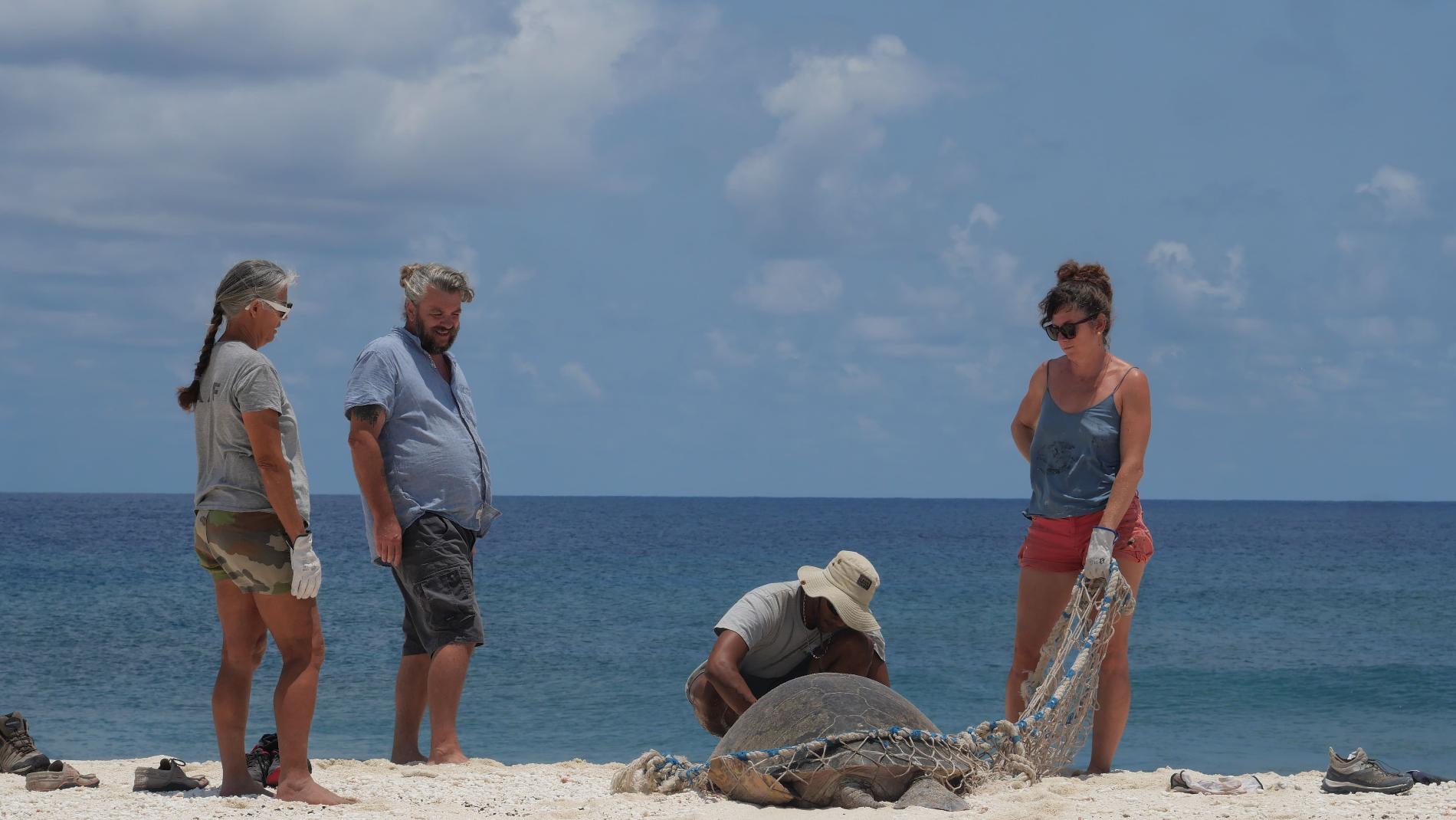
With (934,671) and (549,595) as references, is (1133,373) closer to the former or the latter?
(934,671)

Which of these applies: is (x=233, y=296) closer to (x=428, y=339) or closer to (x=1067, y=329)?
(x=428, y=339)

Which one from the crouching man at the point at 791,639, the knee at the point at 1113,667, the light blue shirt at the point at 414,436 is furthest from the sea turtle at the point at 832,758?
the light blue shirt at the point at 414,436

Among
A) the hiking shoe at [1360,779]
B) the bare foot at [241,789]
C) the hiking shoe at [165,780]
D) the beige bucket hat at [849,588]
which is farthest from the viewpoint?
the beige bucket hat at [849,588]

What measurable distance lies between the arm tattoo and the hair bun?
2.83 metres

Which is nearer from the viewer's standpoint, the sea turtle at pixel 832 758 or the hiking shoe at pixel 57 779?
the sea turtle at pixel 832 758

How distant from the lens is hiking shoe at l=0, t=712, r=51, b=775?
5.03m

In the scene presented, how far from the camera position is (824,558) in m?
47.3

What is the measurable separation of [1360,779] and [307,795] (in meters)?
4.02

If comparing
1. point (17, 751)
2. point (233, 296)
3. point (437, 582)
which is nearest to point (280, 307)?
point (233, 296)

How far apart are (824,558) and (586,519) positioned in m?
41.1

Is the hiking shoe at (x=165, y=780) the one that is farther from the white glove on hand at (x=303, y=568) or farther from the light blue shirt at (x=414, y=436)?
the white glove on hand at (x=303, y=568)

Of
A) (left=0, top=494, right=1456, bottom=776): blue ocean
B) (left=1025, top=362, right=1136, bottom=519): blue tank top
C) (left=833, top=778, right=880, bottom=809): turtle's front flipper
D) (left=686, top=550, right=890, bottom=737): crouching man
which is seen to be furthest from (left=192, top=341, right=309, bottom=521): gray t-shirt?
(left=0, top=494, right=1456, bottom=776): blue ocean

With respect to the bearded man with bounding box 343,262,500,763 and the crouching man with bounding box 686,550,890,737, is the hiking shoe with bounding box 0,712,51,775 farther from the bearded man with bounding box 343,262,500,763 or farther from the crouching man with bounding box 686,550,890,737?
the crouching man with bounding box 686,550,890,737

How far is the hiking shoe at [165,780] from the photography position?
15.3ft
